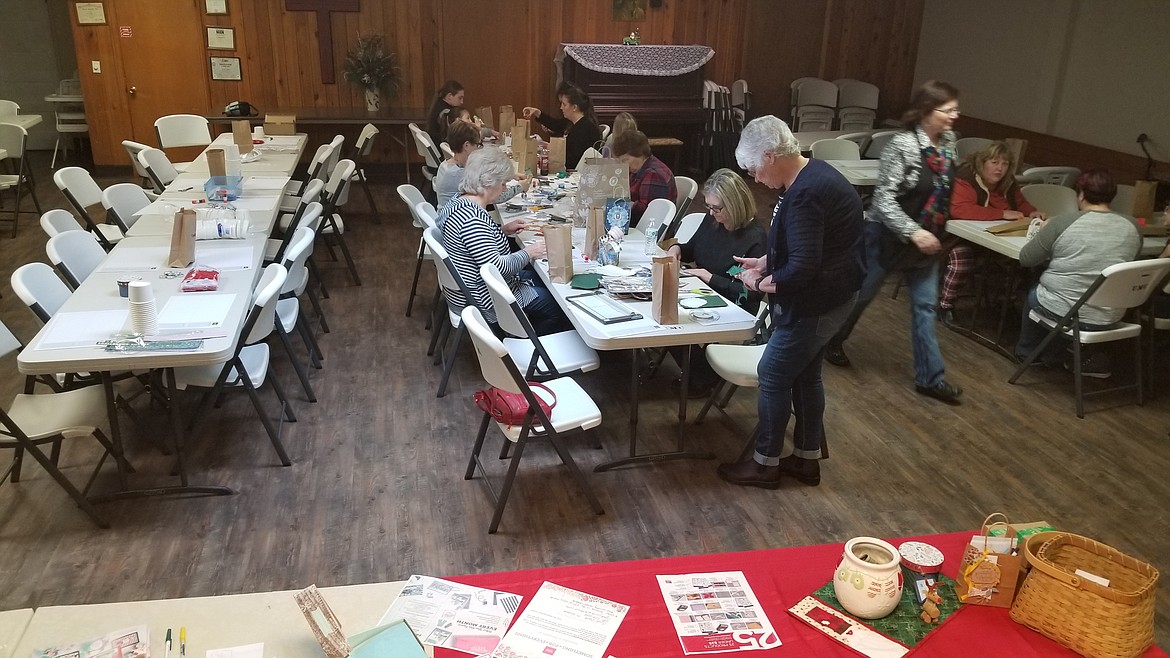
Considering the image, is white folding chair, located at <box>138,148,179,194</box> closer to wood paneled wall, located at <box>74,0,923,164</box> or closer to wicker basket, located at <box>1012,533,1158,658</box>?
wood paneled wall, located at <box>74,0,923,164</box>

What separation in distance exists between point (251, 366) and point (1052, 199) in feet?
17.1

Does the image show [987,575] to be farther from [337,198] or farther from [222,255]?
[337,198]

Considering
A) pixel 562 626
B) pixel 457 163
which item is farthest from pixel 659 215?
pixel 562 626

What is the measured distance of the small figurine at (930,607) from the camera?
6.59 feet

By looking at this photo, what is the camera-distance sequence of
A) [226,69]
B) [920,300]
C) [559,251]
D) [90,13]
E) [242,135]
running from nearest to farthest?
1. [559,251]
2. [920,300]
3. [242,135]
4. [90,13]
5. [226,69]

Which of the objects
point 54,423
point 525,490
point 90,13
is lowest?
point 525,490

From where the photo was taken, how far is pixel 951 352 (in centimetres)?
526

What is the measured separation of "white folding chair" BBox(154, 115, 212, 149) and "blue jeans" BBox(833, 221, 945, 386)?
6.13m

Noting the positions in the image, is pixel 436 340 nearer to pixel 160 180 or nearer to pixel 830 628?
pixel 160 180

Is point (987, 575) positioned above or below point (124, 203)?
below

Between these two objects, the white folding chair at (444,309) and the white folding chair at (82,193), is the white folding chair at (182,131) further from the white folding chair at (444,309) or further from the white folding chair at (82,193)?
the white folding chair at (444,309)

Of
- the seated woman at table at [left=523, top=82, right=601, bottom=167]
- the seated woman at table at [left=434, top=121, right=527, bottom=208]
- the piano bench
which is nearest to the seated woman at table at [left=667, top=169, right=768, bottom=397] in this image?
the seated woman at table at [left=434, top=121, right=527, bottom=208]

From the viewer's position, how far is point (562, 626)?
195cm

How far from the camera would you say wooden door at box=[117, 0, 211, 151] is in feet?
28.6
